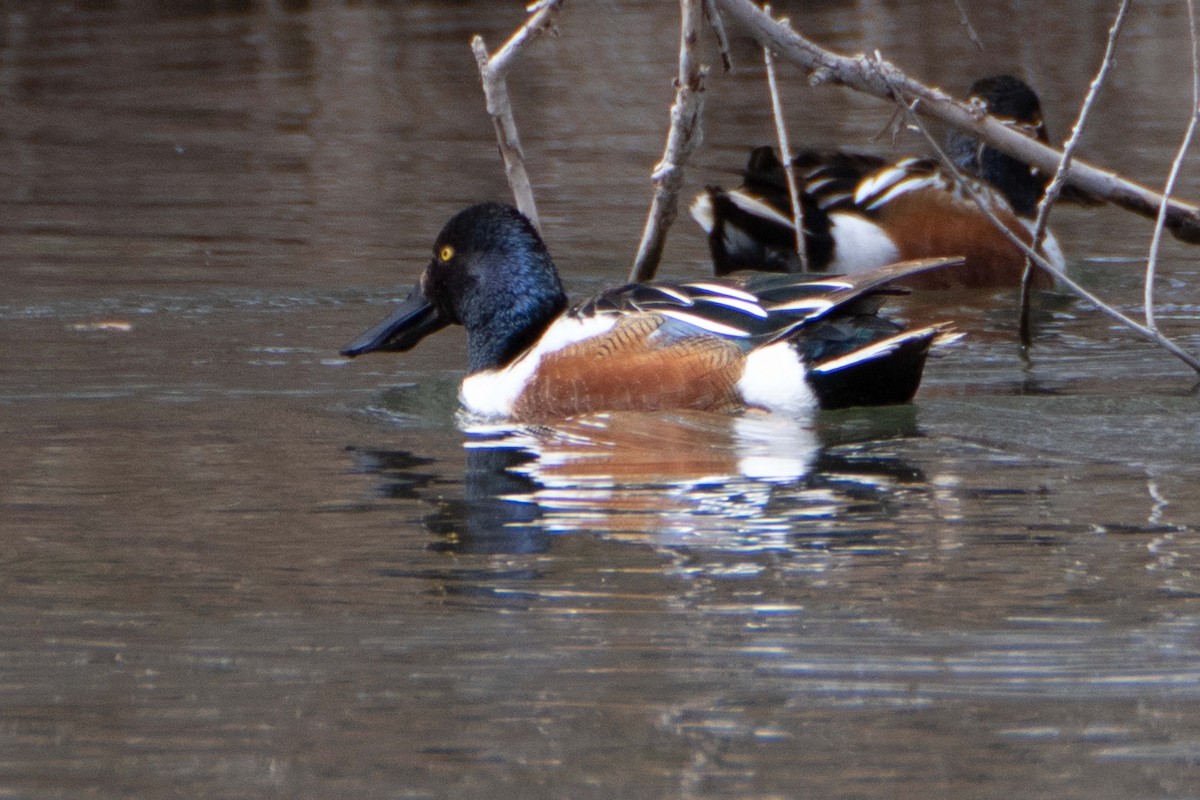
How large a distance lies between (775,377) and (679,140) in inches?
56.3

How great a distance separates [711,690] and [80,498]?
A: 7.91 feet

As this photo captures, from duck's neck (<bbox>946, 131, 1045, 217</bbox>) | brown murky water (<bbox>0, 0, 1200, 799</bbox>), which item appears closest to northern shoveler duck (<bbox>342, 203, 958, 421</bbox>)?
brown murky water (<bbox>0, 0, 1200, 799</bbox>)

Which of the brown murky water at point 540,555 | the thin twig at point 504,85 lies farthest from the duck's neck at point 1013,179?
the thin twig at point 504,85

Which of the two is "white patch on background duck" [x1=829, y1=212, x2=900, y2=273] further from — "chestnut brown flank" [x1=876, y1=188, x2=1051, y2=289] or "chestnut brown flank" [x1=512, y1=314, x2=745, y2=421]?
"chestnut brown flank" [x1=512, y1=314, x2=745, y2=421]

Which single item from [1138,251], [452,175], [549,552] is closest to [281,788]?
[549,552]

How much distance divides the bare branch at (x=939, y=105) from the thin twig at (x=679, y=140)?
0.20 meters

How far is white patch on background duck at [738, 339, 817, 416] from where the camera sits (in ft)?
20.4

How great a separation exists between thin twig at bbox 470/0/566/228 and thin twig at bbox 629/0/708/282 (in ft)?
1.54

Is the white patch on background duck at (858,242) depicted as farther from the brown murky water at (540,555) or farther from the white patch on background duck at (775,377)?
the white patch on background duck at (775,377)

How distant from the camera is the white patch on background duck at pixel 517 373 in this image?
6.38m

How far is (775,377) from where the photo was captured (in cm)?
624

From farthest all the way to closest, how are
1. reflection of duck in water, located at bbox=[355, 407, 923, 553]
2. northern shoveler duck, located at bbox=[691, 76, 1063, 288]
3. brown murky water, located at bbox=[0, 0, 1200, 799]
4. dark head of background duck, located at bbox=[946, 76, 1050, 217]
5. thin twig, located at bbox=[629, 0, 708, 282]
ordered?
dark head of background duck, located at bbox=[946, 76, 1050, 217] → northern shoveler duck, located at bbox=[691, 76, 1063, 288] → thin twig, located at bbox=[629, 0, 708, 282] → reflection of duck in water, located at bbox=[355, 407, 923, 553] → brown murky water, located at bbox=[0, 0, 1200, 799]

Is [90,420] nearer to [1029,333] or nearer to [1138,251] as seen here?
[1029,333]

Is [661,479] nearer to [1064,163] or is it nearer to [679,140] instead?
[1064,163]
